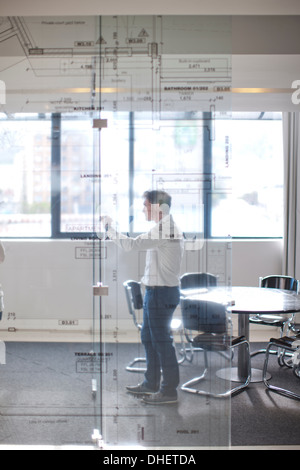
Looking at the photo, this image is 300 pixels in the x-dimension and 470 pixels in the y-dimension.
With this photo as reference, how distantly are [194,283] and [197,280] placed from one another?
28 mm

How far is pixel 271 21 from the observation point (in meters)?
3.42

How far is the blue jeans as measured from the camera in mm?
2803

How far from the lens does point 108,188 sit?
2.79 metres

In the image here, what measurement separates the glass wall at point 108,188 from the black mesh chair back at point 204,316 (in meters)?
0.04

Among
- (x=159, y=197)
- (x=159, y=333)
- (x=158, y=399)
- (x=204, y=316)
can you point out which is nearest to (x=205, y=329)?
(x=204, y=316)

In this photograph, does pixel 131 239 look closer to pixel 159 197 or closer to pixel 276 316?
pixel 159 197

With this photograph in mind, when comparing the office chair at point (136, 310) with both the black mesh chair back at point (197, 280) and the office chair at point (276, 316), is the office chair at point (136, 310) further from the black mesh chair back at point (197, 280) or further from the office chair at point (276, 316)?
the office chair at point (276, 316)

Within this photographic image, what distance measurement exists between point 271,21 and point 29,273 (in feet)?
8.24

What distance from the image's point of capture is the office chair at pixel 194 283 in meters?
2.77

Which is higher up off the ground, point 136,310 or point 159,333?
point 136,310
